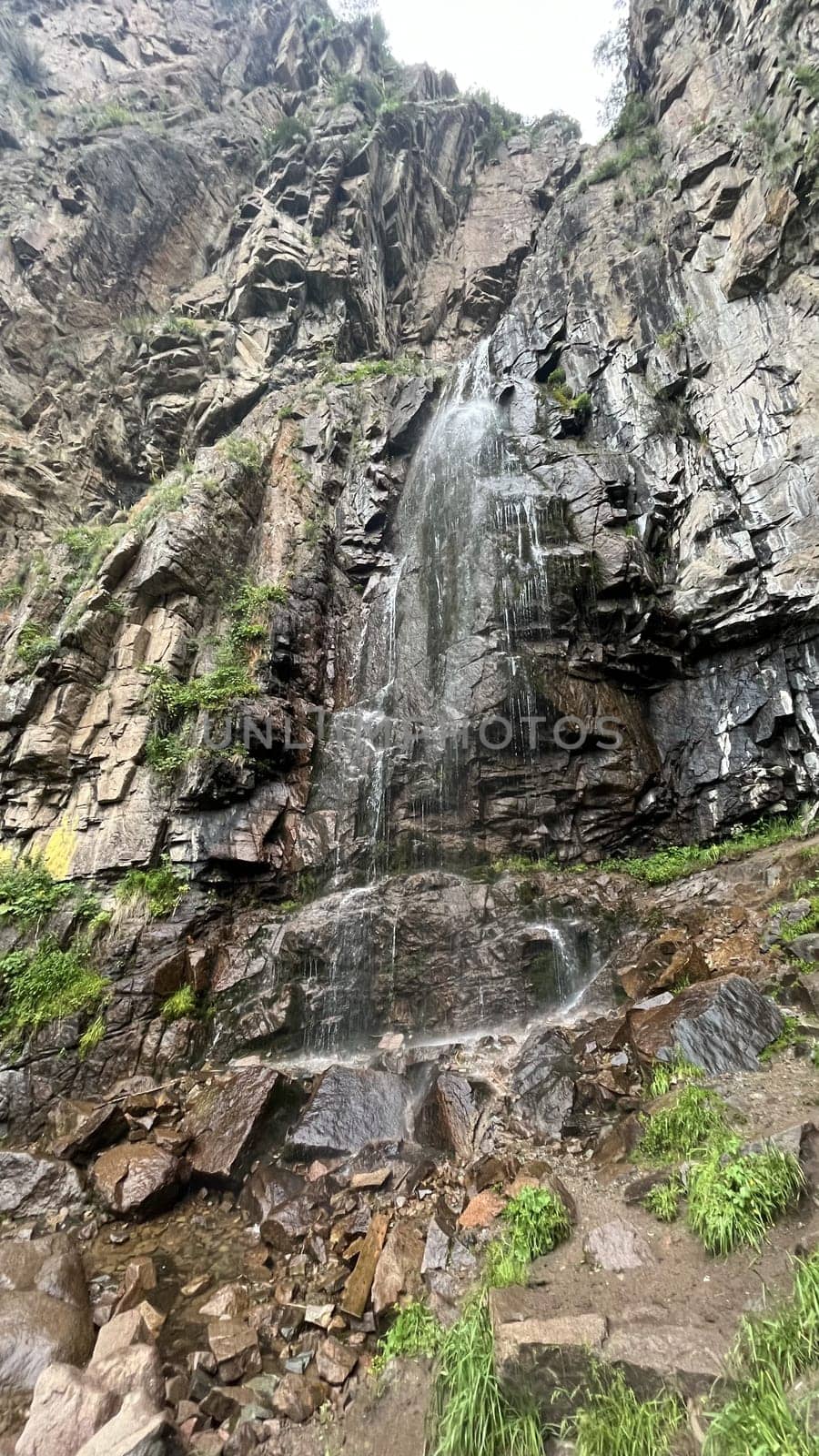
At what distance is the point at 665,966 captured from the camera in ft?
25.2

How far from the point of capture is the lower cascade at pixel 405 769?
3510mm

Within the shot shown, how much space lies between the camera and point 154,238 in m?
22.9

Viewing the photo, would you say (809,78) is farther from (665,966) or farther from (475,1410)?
(475,1410)

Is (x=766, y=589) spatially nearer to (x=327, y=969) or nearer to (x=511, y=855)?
(x=511, y=855)

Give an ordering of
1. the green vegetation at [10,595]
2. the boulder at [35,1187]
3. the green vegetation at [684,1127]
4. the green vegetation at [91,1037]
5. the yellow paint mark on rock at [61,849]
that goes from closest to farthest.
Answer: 1. the green vegetation at [684,1127]
2. the boulder at [35,1187]
3. the green vegetation at [91,1037]
4. the yellow paint mark on rock at [61,849]
5. the green vegetation at [10,595]

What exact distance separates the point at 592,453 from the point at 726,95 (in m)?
12.2

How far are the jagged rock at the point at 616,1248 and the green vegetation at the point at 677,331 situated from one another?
18.2 m

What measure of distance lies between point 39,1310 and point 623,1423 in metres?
4.14

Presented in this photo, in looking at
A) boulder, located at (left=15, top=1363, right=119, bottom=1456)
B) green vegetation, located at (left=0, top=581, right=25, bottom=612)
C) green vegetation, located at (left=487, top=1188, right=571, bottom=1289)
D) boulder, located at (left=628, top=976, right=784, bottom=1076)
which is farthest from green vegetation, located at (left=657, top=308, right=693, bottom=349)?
boulder, located at (left=15, top=1363, right=119, bottom=1456)

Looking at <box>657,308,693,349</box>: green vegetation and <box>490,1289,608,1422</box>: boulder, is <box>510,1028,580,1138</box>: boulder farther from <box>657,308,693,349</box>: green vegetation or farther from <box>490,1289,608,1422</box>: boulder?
<box>657,308,693,349</box>: green vegetation

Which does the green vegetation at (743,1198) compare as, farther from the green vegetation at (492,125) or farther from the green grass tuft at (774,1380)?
the green vegetation at (492,125)

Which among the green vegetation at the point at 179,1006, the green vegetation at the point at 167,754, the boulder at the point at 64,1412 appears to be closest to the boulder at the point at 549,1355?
the boulder at the point at 64,1412

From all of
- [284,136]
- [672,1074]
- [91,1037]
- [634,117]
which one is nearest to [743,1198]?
[672,1074]

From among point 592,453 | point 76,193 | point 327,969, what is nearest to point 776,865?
point 327,969
